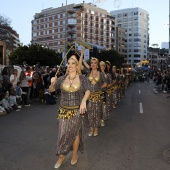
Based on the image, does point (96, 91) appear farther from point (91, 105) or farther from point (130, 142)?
point (130, 142)

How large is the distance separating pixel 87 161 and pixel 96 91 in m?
2.46

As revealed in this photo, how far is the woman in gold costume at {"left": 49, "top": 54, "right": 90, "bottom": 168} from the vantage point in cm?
497

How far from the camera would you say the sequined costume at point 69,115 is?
4.97m

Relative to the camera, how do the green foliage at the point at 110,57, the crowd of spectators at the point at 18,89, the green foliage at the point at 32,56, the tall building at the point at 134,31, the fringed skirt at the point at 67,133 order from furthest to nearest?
the tall building at the point at 134,31, the green foliage at the point at 110,57, the green foliage at the point at 32,56, the crowd of spectators at the point at 18,89, the fringed skirt at the point at 67,133

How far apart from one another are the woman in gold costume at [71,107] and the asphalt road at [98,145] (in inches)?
16.6

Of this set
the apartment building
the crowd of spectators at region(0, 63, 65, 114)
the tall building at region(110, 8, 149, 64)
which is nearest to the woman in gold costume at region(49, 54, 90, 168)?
the crowd of spectators at region(0, 63, 65, 114)

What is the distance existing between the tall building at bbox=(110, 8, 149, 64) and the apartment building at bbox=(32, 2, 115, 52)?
3513cm

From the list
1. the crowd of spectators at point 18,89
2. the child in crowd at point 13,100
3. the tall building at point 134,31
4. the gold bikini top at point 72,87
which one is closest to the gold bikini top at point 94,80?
the gold bikini top at point 72,87

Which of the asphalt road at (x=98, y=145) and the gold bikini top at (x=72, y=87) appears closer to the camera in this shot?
the gold bikini top at (x=72, y=87)

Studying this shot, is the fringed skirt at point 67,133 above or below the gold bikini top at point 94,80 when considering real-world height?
below

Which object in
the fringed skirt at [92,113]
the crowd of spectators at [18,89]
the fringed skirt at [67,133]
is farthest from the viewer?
the crowd of spectators at [18,89]

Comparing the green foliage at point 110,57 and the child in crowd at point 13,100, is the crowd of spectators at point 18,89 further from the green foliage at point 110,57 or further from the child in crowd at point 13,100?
the green foliage at point 110,57

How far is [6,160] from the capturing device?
5492 millimetres

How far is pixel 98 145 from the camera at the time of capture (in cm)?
666
